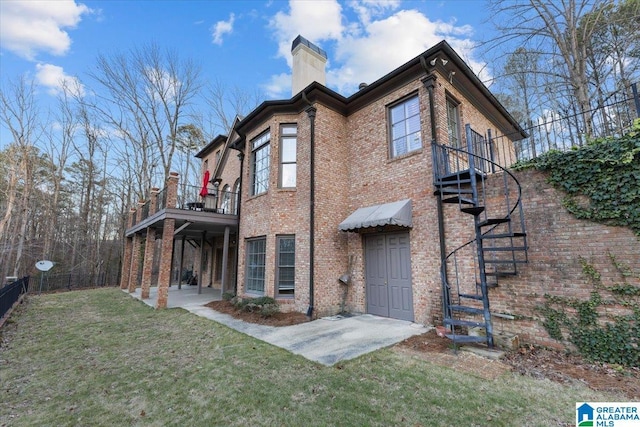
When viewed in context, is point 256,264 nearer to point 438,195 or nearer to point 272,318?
point 272,318

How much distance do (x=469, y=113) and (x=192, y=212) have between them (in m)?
10.0

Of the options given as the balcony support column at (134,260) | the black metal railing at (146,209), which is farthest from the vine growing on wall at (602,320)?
the balcony support column at (134,260)

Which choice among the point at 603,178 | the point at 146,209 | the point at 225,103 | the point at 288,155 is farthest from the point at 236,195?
the point at 225,103

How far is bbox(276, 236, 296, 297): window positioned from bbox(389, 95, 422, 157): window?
13.6 feet

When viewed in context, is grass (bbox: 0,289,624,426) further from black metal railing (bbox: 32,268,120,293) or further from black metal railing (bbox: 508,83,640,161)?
black metal railing (bbox: 32,268,120,293)

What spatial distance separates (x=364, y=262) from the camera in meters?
8.52

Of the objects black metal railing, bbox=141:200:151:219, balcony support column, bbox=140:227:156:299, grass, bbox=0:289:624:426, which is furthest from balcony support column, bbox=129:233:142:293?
grass, bbox=0:289:624:426

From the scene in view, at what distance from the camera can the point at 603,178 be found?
4754mm

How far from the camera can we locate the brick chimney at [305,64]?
10328 millimetres

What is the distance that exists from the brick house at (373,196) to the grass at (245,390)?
229 cm

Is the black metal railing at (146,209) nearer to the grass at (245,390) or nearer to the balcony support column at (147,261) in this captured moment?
the balcony support column at (147,261)

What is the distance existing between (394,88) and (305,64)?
13.0 feet

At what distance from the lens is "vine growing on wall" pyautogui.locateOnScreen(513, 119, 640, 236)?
4469 millimetres

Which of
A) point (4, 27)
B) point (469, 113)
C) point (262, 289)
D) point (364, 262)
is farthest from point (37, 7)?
point (469, 113)
